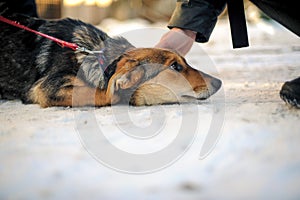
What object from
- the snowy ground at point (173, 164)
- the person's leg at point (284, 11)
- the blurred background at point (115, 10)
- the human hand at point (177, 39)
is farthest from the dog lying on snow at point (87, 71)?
the blurred background at point (115, 10)

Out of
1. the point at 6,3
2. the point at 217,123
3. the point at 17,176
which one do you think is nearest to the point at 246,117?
the point at 217,123

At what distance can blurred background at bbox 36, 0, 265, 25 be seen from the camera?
33.2ft

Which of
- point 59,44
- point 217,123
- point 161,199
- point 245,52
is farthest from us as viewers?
point 245,52

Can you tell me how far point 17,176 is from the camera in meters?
1.63

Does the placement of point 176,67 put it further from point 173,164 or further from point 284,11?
point 173,164

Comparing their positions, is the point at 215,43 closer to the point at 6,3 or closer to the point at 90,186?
the point at 6,3

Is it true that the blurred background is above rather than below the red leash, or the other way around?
below

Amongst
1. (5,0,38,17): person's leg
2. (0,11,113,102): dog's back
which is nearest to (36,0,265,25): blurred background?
(5,0,38,17): person's leg

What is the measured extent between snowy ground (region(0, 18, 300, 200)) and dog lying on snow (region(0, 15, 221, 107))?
0.13 meters

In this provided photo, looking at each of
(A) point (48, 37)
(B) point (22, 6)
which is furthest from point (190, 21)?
(B) point (22, 6)

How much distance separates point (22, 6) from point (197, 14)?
6.44 feet

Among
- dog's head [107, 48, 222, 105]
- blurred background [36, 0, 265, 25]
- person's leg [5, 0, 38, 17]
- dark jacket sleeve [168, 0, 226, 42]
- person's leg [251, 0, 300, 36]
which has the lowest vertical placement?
blurred background [36, 0, 265, 25]

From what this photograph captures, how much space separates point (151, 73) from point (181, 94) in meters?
0.26

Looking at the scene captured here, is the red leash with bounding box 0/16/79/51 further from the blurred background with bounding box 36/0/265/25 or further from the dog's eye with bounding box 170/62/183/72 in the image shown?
the blurred background with bounding box 36/0/265/25
